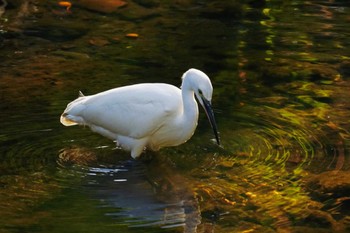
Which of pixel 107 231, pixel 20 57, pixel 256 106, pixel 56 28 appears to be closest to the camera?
pixel 107 231

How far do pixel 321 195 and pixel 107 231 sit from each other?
1744 mm

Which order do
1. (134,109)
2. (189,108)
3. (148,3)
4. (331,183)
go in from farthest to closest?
(148,3)
(134,109)
(189,108)
(331,183)

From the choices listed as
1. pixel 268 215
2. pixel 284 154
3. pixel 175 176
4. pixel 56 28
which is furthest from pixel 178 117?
pixel 56 28

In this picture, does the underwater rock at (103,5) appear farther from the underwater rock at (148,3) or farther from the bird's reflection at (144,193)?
the bird's reflection at (144,193)

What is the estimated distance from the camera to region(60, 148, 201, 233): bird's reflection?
6.21m

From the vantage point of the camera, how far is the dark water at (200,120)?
634 cm

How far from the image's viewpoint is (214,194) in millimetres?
6664

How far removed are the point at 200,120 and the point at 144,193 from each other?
1.59m

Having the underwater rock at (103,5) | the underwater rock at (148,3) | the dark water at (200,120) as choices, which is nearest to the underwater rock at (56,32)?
the dark water at (200,120)

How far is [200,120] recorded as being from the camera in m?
8.19

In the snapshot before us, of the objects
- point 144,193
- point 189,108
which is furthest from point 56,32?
point 144,193

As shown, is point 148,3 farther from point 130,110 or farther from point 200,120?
point 130,110

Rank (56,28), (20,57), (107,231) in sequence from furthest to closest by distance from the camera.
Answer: (56,28)
(20,57)
(107,231)

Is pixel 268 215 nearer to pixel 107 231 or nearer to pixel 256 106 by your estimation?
pixel 107 231
